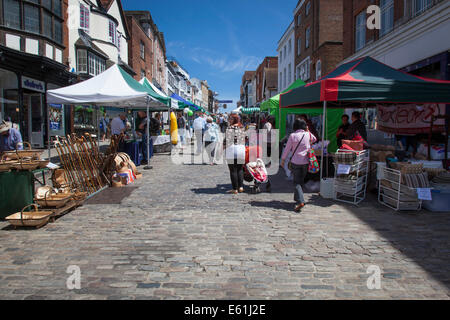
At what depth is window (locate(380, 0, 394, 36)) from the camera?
41.3 feet

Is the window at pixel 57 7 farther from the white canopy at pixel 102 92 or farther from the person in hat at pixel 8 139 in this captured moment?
the person in hat at pixel 8 139

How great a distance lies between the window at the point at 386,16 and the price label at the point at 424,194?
938cm

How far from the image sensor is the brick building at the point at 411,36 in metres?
9.28

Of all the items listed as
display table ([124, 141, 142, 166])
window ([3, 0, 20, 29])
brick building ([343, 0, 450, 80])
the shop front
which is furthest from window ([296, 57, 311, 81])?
window ([3, 0, 20, 29])

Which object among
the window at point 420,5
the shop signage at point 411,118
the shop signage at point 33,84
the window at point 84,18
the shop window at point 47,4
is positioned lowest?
the shop signage at point 411,118

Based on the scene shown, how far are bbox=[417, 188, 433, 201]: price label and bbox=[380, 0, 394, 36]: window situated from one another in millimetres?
9377

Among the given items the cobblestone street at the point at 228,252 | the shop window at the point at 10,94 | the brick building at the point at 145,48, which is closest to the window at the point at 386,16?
the cobblestone street at the point at 228,252

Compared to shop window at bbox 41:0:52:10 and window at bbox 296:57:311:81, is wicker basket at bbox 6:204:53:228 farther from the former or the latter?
window at bbox 296:57:311:81

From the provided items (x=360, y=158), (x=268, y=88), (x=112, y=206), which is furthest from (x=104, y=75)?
(x=268, y=88)

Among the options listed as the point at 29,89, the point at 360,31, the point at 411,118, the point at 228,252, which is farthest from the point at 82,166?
the point at 360,31

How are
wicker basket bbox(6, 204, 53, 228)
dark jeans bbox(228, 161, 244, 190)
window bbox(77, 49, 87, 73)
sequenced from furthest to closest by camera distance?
window bbox(77, 49, 87, 73), dark jeans bbox(228, 161, 244, 190), wicker basket bbox(6, 204, 53, 228)

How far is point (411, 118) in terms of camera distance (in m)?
9.02

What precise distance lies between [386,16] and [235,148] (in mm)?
10398
